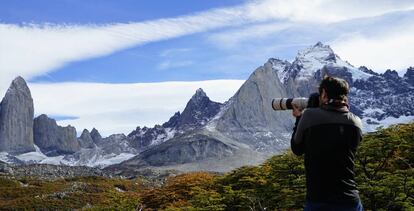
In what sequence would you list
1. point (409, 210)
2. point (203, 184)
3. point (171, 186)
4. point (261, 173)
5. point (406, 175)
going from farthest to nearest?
1. point (171, 186)
2. point (203, 184)
3. point (261, 173)
4. point (406, 175)
5. point (409, 210)

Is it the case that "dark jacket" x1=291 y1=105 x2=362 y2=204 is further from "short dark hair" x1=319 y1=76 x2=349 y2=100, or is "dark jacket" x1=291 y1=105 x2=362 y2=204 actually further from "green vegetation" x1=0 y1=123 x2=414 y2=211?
"green vegetation" x1=0 y1=123 x2=414 y2=211

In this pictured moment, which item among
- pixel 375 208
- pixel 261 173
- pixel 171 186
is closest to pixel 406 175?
pixel 375 208

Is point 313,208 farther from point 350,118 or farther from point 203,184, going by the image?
point 203,184

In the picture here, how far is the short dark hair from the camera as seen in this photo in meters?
4.95

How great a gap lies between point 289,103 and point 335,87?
503mm

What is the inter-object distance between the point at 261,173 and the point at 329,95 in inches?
829

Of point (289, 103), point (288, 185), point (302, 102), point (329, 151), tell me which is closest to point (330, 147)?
point (329, 151)

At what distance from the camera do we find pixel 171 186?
115 feet

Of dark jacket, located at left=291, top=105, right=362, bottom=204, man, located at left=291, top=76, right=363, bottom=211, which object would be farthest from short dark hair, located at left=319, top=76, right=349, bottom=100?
dark jacket, located at left=291, top=105, right=362, bottom=204

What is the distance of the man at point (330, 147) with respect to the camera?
194 inches

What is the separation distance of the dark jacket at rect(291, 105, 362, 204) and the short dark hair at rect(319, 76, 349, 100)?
0.11 meters

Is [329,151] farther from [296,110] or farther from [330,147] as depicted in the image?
[296,110]

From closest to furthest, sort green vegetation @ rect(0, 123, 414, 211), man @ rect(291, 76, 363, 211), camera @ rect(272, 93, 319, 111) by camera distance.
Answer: man @ rect(291, 76, 363, 211), camera @ rect(272, 93, 319, 111), green vegetation @ rect(0, 123, 414, 211)

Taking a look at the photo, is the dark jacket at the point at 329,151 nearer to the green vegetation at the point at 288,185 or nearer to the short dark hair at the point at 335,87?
the short dark hair at the point at 335,87
